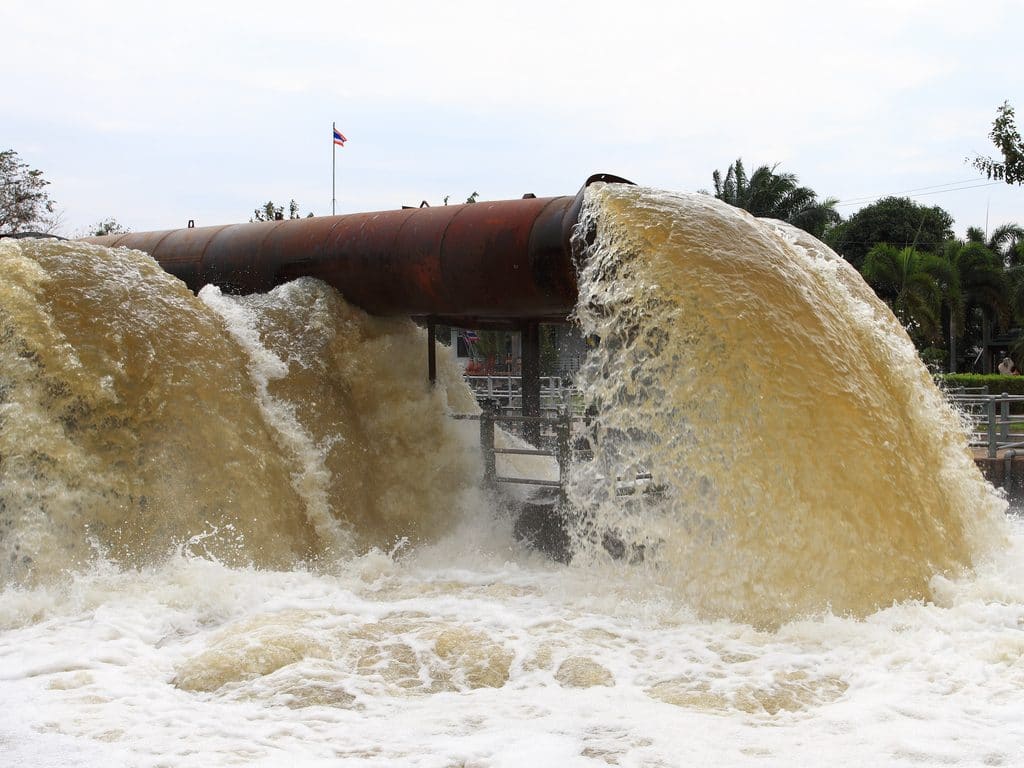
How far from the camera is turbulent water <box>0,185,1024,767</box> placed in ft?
13.9

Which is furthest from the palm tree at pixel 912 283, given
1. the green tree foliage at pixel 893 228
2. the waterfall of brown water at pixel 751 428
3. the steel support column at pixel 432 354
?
the waterfall of brown water at pixel 751 428

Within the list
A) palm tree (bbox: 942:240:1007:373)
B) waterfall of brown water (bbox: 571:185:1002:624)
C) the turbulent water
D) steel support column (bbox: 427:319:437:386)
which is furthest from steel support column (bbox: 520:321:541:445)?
palm tree (bbox: 942:240:1007:373)

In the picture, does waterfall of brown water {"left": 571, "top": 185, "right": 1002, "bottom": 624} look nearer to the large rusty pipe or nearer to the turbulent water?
the turbulent water

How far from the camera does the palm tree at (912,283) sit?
31.4m

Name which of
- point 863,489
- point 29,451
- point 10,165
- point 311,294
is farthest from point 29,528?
point 10,165

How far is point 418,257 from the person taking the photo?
8656mm

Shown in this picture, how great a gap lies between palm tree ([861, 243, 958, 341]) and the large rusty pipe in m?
24.7

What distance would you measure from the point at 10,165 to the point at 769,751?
78.0 ft

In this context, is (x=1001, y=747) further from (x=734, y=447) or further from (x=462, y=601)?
(x=462, y=601)

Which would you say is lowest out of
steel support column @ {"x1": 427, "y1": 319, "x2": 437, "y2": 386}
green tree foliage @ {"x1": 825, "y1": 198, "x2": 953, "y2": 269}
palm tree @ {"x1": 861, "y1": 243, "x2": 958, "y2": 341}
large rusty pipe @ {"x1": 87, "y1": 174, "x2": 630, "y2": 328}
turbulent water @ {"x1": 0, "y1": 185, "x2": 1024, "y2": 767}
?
turbulent water @ {"x1": 0, "y1": 185, "x2": 1024, "y2": 767}

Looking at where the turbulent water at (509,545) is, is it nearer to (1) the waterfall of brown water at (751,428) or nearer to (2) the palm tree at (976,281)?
(1) the waterfall of brown water at (751,428)

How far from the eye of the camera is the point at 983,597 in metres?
5.73

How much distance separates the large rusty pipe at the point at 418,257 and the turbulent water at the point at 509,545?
52cm

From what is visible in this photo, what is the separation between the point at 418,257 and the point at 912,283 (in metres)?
26.4
